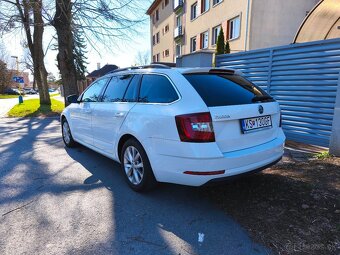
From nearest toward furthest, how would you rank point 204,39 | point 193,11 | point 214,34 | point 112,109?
point 112,109 < point 214,34 < point 204,39 < point 193,11

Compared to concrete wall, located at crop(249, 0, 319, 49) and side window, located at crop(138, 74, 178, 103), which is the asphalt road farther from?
concrete wall, located at crop(249, 0, 319, 49)

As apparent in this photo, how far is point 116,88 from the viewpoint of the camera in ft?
14.5

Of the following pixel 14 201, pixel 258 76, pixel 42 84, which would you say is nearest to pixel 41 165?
pixel 14 201

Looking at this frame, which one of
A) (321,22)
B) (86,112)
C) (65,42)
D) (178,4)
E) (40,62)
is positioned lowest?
(86,112)

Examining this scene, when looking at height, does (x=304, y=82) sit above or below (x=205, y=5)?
below

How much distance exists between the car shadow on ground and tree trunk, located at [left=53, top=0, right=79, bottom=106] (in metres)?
9.74

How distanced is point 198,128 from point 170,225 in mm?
1080

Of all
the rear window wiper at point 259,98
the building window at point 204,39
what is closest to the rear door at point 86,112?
the rear window wiper at point 259,98

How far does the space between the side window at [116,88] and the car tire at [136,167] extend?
0.83 m

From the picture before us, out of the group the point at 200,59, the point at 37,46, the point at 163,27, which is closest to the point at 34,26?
the point at 37,46

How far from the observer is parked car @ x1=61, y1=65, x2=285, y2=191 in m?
2.91

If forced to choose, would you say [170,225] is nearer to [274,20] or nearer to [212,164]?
[212,164]

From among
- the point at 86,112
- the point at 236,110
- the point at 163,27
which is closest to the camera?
the point at 236,110

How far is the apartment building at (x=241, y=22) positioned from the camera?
47.6ft
